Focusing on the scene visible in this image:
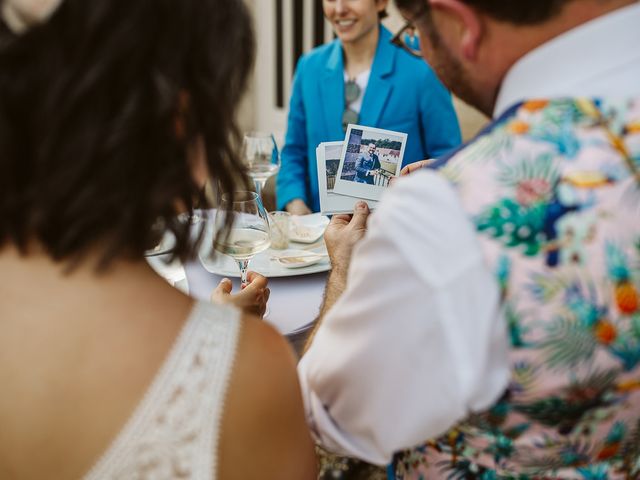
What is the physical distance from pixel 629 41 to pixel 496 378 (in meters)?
0.43

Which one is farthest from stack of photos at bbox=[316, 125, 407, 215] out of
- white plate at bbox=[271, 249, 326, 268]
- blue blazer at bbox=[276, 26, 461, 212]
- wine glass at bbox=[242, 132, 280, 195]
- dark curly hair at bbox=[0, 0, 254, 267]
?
blue blazer at bbox=[276, 26, 461, 212]

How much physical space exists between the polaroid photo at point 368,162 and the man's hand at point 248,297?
354mm

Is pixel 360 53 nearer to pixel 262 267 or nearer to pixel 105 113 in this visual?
pixel 262 267

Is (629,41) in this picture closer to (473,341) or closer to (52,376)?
(473,341)

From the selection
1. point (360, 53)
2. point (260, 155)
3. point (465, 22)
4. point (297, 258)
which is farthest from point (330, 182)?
point (360, 53)

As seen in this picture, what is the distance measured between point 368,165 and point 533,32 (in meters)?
0.85

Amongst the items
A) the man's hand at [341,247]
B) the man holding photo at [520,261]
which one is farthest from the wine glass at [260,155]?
the man holding photo at [520,261]

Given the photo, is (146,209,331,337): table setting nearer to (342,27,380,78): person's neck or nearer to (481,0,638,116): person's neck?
(481,0,638,116): person's neck

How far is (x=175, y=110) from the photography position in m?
0.70

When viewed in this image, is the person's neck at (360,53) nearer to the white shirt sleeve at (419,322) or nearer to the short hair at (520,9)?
the short hair at (520,9)

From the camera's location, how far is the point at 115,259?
710 mm

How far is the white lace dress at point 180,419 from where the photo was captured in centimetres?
71

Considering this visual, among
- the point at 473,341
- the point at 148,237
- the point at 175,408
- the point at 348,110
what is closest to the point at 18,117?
the point at 148,237

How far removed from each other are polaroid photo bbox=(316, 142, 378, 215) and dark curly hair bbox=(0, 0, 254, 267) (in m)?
0.85
